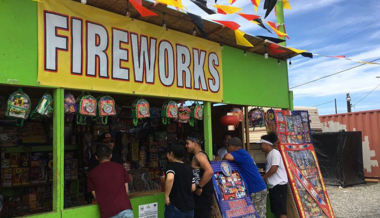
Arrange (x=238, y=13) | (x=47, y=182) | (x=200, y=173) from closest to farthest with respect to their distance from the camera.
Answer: (x=200, y=173), (x=238, y=13), (x=47, y=182)

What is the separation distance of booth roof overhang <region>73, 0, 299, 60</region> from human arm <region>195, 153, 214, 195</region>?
209 cm

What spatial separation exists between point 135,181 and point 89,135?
4.10 feet

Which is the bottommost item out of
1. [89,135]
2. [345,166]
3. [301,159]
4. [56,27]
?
[345,166]

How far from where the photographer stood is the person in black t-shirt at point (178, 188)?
163 inches

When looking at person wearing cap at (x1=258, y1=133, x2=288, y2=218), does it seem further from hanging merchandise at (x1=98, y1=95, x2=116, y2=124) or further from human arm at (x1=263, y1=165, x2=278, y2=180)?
hanging merchandise at (x1=98, y1=95, x2=116, y2=124)

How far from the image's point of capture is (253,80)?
673 cm

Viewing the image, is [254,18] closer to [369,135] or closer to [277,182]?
[277,182]

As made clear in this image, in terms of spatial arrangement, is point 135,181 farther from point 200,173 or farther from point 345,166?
point 345,166

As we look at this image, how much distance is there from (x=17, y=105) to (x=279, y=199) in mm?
4579

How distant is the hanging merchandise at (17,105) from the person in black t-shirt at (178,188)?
181cm

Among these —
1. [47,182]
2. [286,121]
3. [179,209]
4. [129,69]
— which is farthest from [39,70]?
[286,121]

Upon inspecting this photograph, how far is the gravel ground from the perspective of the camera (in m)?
8.43

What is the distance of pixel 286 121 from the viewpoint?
22.4 ft

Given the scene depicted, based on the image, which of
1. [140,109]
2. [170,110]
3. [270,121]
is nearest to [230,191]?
[170,110]
